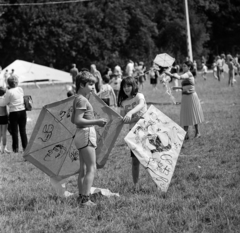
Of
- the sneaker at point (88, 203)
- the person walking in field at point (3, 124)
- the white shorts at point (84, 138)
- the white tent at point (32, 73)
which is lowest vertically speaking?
the white tent at point (32, 73)

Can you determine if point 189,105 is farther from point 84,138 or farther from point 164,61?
point 84,138

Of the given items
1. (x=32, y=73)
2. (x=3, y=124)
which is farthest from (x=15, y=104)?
(x=32, y=73)

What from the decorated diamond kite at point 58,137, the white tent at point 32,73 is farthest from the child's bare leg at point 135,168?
the white tent at point 32,73

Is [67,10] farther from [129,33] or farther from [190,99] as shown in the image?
[190,99]

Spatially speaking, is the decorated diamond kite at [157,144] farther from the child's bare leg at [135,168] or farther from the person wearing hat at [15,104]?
the person wearing hat at [15,104]

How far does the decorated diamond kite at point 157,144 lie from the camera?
708 cm

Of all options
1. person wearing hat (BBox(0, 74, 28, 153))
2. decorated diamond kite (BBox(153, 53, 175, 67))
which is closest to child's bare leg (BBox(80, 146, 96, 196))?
person wearing hat (BBox(0, 74, 28, 153))

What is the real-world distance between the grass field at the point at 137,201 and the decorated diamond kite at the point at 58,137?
1.46 ft

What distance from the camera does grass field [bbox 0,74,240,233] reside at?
5.66 metres

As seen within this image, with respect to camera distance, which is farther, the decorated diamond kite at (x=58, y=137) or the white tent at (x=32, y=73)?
the white tent at (x=32, y=73)

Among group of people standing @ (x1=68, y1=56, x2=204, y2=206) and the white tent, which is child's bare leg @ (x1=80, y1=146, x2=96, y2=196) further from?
the white tent

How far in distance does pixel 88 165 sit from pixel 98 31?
53.3 meters

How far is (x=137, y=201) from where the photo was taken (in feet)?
21.6

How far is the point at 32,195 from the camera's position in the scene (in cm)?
736
